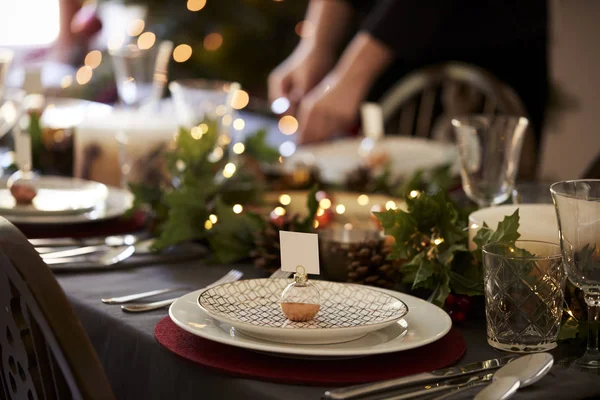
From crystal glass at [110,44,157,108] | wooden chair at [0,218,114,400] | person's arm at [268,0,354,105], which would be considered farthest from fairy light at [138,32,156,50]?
wooden chair at [0,218,114,400]

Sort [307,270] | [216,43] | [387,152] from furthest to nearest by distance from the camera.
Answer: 1. [216,43]
2. [387,152]
3. [307,270]

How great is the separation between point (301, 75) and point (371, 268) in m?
2.24

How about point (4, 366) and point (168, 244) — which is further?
point (168, 244)

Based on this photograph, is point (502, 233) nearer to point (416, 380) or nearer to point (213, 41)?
point (416, 380)

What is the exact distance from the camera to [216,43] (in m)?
3.73

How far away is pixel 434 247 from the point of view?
978mm

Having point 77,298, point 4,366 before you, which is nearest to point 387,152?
point 77,298

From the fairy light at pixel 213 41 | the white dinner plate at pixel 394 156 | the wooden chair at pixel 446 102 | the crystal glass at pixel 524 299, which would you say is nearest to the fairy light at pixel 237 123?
the white dinner plate at pixel 394 156

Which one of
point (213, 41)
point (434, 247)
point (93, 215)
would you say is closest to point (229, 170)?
point (93, 215)

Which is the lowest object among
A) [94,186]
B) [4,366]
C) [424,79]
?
[4,366]

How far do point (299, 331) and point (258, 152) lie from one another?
975 mm

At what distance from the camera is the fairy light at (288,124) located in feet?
9.57

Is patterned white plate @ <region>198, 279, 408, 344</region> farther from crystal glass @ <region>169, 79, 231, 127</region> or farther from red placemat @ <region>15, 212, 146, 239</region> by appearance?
crystal glass @ <region>169, 79, 231, 127</region>

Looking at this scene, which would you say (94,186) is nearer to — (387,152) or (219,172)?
(219,172)
